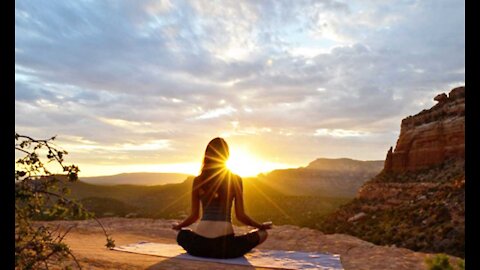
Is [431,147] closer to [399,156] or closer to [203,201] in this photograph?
[399,156]

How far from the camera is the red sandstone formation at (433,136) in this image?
3809 cm

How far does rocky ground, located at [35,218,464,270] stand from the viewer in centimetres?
689

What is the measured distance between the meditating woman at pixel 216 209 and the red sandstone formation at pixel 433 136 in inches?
1370

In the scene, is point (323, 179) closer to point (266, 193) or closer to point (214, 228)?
point (266, 193)

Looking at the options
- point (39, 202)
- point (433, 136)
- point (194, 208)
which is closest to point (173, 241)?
point (194, 208)

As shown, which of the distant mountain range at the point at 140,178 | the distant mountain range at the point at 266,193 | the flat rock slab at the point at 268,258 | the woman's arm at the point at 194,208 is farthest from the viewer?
the distant mountain range at the point at 140,178

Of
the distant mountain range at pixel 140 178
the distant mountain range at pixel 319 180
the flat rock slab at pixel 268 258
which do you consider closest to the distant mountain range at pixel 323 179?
the distant mountain range at pixel 319 180

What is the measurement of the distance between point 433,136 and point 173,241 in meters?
35.5

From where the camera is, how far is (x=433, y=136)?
40156 millimetres

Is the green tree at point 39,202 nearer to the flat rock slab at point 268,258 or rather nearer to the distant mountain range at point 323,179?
the flat rock slab at point 268,258
